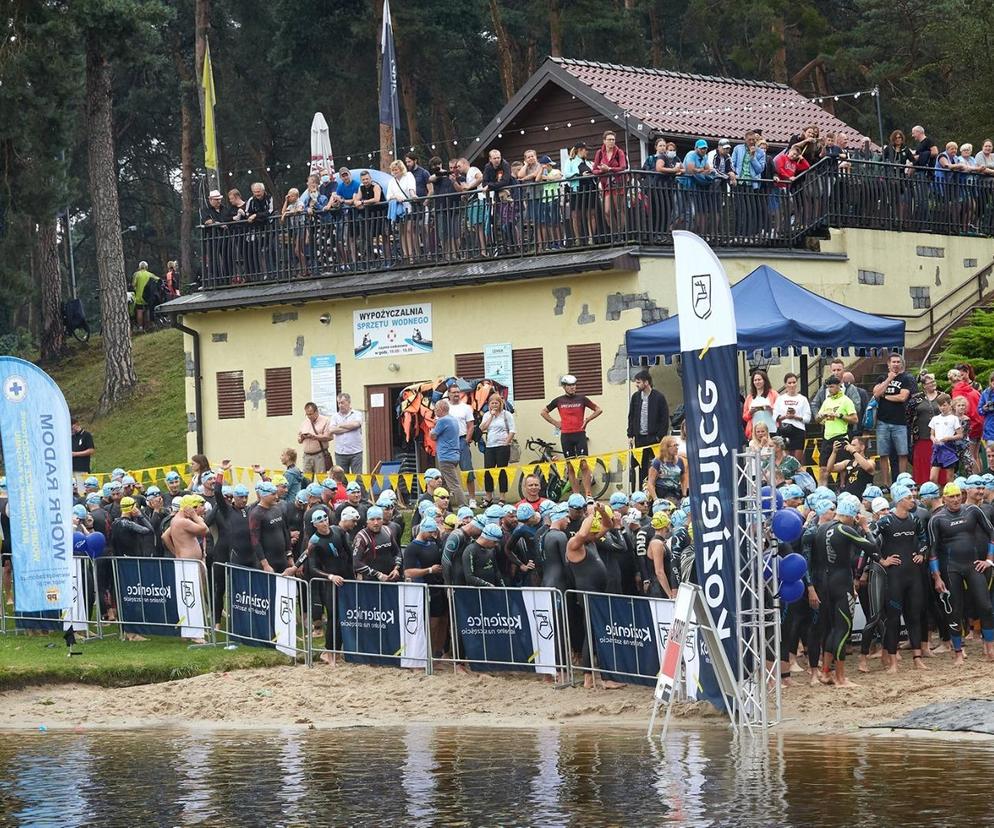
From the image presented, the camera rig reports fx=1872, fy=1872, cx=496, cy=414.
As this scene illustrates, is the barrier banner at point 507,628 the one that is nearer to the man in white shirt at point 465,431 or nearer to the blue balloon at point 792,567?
the blue balloon at point 792,567

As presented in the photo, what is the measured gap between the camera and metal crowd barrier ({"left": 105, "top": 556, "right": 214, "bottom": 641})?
2117 cm

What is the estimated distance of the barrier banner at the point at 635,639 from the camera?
16.6 metres

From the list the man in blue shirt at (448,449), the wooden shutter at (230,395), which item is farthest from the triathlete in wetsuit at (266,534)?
the wooden shutter at (230,395)

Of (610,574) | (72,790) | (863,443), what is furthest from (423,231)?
(72,790)

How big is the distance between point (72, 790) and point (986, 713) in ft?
24.5

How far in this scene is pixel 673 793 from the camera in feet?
42.8

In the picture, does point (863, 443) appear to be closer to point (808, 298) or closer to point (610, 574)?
point (808, 298)

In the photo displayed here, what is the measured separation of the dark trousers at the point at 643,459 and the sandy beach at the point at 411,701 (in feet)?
17.7

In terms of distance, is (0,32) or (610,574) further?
(0,32)

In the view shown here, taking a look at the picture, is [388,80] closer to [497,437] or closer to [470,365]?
[470,365]

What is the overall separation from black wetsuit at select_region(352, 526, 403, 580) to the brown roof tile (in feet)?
40.7

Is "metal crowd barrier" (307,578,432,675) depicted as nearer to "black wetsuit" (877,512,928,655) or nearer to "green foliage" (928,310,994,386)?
"black wetsuit" (877,512,928,655)

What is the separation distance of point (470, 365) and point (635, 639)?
11.4 metres

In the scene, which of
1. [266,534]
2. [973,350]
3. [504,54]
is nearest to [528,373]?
[973,350]
